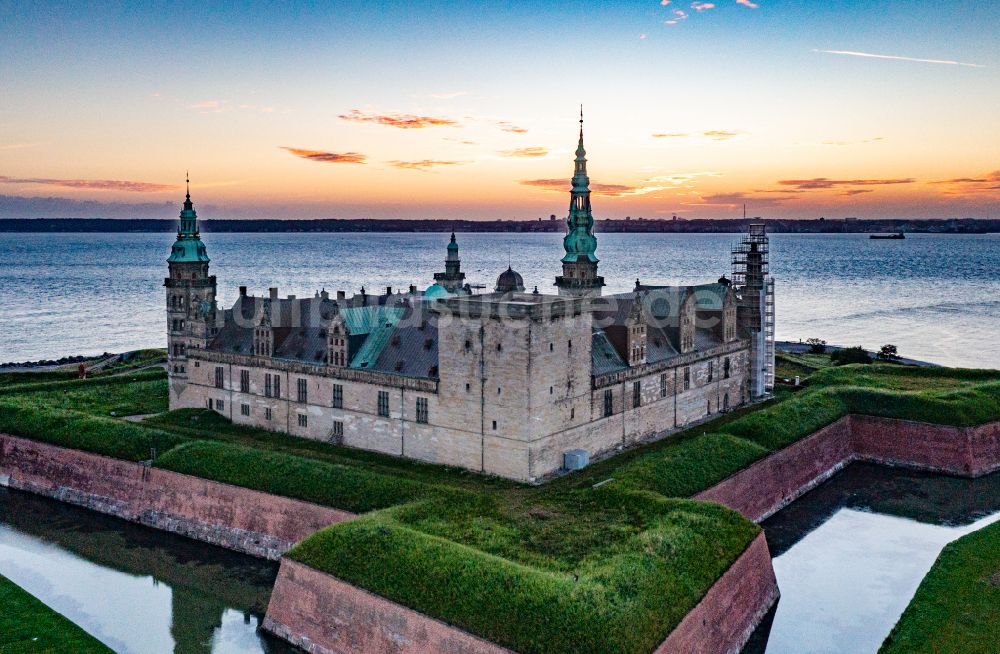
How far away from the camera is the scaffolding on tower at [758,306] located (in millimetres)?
65512

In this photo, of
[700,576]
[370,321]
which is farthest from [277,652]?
[370,321]

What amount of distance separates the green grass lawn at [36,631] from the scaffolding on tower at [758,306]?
47662 millimetres

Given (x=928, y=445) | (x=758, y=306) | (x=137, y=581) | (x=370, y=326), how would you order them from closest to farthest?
(x=137, y=581) < (x=370, y=326) < (x=928, y=445) < (x=758, y=306)

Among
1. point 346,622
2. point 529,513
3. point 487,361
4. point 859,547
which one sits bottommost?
point 859,547

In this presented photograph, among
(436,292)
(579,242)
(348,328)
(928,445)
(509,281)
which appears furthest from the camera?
(436,292)

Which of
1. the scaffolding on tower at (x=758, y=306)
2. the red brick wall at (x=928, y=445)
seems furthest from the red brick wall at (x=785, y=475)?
the scaffolding on tower at (x=758, y=306)

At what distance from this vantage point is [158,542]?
148ft

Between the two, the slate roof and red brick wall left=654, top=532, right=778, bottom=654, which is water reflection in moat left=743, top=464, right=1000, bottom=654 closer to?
red brick wall left=654, top=532, right=778, bottom=654

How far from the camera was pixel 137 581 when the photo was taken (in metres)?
41.0

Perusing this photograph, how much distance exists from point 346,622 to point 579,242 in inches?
1407

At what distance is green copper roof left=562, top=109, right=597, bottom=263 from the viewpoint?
61.9 m

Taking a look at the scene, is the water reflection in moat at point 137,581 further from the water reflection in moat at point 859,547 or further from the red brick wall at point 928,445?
the red brick wall at point 928,445

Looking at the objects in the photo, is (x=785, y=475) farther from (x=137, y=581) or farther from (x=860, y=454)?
(x=137, y=581)

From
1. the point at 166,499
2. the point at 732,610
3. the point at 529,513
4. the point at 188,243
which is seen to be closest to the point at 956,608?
the point at 732,610
